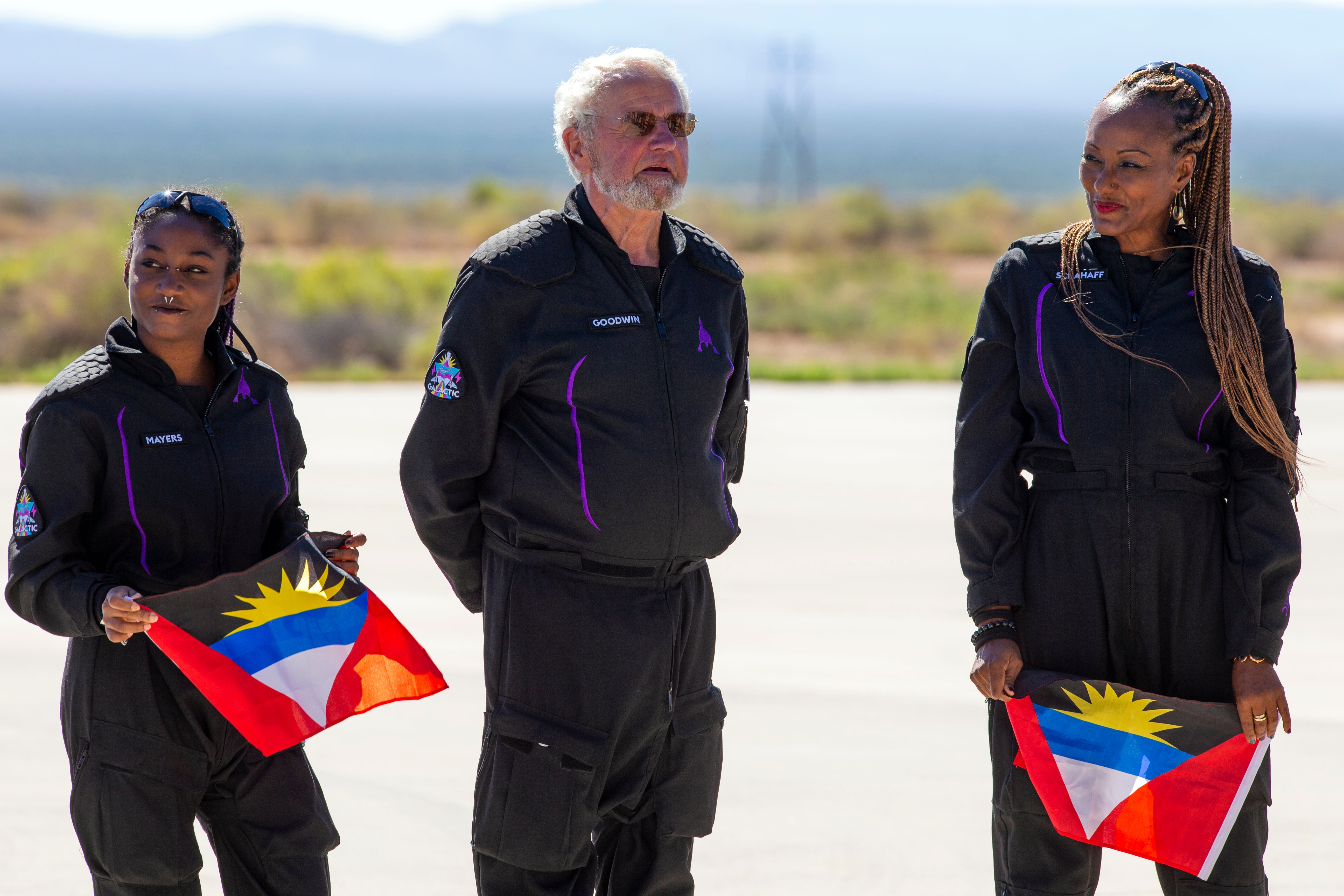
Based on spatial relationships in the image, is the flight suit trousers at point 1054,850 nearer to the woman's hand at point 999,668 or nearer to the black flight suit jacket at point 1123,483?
the woman's hand at point 999,668

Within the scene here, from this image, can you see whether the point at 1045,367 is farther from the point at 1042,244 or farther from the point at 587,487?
the point at 587,487

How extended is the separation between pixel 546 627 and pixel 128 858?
89 cm

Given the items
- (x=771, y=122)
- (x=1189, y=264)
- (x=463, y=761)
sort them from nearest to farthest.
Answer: (x=1189, y=264) → (x=463, y=761) → (x=771, y=122)

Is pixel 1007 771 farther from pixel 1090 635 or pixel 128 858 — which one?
pixel 128 858

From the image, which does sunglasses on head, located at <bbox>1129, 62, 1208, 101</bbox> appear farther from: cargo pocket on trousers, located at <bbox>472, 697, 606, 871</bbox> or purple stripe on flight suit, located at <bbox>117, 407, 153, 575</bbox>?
purple stripe on flight suit, located at <bbox>117, 407, 153, 575</bbox>

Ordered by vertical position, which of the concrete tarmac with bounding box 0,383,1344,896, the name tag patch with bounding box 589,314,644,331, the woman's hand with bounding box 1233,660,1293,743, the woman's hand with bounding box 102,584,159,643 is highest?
the name tag patch with bounding box 589,314,644,331

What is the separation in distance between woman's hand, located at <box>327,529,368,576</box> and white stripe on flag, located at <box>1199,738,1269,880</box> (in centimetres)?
180

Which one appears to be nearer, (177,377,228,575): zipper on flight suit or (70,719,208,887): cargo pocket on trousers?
(70,719,208,887): cargo pocket on trousers

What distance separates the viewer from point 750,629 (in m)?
5.98

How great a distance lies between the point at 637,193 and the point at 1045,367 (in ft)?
2.91

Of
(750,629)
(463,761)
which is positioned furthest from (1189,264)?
(750,629)

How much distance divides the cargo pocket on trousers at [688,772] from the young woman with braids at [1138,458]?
583mm

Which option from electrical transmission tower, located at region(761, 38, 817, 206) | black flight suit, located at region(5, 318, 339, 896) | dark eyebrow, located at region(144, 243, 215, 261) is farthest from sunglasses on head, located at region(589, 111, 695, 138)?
electrical transmission tower, located at region(761, 38, 817, 206)

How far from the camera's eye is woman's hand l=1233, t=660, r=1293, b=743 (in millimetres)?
2760
